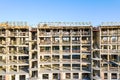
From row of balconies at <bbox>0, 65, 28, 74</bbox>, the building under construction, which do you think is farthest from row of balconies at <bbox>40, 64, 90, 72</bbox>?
row of balconies at <bbox>0, 65, 28, 74</bbox>

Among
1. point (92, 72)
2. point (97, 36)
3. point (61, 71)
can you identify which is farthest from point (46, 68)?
point (97, 36)

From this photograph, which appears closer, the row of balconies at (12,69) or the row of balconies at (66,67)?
the row of balconies at (12,69)

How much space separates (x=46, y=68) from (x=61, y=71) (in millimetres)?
4911

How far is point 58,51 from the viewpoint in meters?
50.0

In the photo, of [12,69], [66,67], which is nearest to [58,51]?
[66,67]

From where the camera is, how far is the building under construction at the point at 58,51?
160 feet

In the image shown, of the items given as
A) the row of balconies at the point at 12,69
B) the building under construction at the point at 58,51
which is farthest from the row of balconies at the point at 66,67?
the row of balconies at the point at 12,69

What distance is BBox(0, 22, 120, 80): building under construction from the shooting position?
48875 millimetres

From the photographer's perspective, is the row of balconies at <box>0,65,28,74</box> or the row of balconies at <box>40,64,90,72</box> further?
the row of balconies at <box>40,64,90,72</box>

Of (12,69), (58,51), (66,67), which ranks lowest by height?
(12,69)

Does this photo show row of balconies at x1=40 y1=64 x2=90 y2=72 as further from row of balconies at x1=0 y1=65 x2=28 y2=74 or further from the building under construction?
row of balconies at x1=0 y1=65 x2=28 y2=74

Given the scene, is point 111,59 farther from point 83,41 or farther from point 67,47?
point 67,47

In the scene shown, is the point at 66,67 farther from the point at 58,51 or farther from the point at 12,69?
the point at 12,69

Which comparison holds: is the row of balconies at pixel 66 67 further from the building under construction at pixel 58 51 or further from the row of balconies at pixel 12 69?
the row of balconies at pixel 12 69
